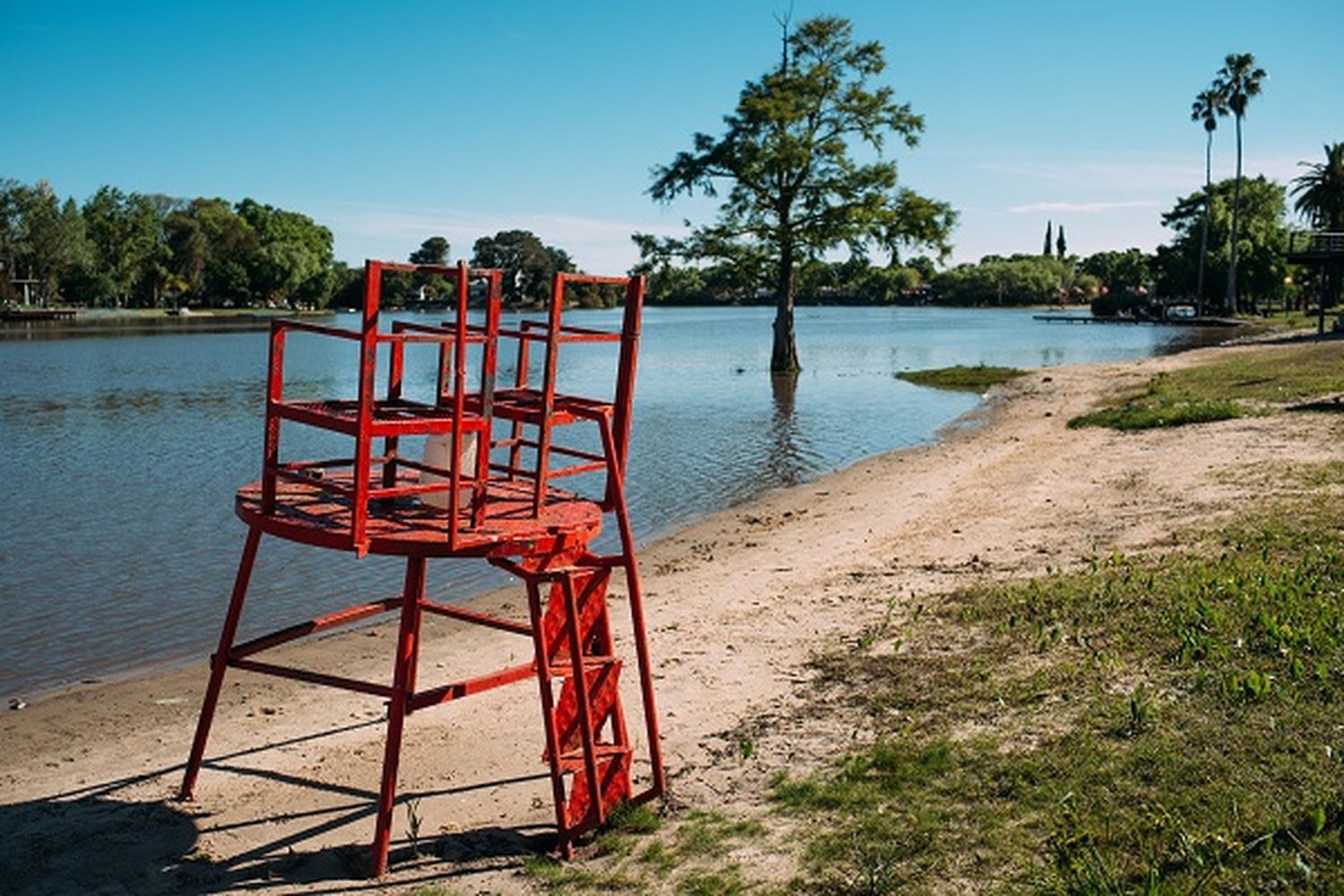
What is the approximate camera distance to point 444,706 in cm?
790

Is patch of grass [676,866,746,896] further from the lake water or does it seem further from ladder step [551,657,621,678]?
the lake water

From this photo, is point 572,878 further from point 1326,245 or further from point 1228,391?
point 1326,245

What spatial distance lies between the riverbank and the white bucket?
1.57m

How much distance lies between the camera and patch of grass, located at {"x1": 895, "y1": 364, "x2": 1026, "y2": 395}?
4128 centimetres

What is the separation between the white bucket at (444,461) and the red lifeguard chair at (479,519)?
0.03ft

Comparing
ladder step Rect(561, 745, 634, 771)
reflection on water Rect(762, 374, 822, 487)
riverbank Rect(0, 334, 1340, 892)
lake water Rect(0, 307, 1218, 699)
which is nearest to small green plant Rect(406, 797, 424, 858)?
riverbank Rect(0, 334, 1340, 892)

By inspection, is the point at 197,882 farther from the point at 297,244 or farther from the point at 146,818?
the point at 297,244

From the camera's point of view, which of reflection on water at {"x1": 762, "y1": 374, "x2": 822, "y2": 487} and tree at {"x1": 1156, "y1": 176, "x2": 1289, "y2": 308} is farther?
tree at {"x1": 1156, "y1": 176, "x2": 1289, "y2": 308}

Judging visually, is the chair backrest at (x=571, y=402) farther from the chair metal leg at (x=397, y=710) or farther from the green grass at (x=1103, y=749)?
the green grass at (x=1103, y=749)

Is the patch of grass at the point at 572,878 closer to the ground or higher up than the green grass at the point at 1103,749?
closer to the ground

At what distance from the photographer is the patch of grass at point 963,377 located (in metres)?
41.3

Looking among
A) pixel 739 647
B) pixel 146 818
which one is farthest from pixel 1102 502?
pixel 146 818

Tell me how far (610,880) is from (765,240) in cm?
4551

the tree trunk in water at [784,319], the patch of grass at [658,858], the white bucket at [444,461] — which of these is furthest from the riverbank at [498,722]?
the tree trunk in water at [784,319]
